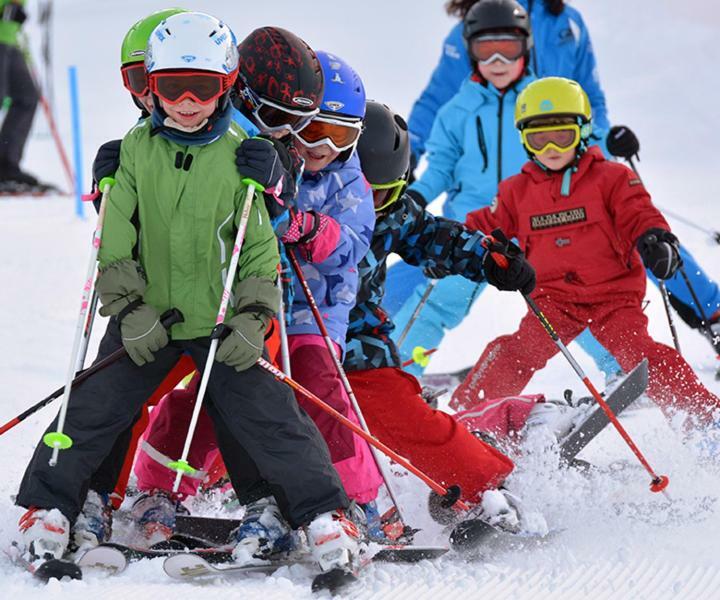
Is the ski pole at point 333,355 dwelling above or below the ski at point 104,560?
above

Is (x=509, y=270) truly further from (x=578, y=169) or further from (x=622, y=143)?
(x=622, y=143)

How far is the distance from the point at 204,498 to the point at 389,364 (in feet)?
2.79

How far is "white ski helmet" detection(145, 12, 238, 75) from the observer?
3566mm

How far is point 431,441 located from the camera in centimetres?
437

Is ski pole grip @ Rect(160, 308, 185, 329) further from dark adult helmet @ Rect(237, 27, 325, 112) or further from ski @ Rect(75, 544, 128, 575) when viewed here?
dark adult helmet @ Rect(237, 27, 325, 112)

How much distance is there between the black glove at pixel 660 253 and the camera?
510 cm

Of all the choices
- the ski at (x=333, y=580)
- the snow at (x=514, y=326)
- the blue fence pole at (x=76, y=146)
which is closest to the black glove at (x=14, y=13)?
the blue fence pole at (x=76, y=146)

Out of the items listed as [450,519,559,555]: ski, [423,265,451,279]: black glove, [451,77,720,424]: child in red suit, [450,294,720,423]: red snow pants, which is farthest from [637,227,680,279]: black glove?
[450,519,559,555]: ski

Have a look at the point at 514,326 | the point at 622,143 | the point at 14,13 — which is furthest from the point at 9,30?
the point at 622,143

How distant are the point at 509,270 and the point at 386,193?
21.8 inches

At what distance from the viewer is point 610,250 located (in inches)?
218

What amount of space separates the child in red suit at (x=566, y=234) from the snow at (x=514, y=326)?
527 mm

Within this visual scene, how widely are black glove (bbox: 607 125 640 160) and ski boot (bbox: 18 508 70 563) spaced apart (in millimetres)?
4299

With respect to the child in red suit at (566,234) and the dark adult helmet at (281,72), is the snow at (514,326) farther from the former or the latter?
the dark adult helmet at (281,72)
